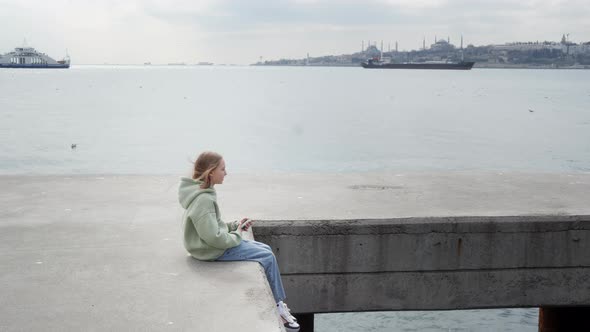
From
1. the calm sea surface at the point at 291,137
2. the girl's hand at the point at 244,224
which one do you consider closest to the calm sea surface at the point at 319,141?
the calm sea surface at the point at 291,137

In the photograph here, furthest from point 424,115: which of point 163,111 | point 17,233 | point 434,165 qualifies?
point 17,233

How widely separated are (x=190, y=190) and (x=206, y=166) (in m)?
0.25

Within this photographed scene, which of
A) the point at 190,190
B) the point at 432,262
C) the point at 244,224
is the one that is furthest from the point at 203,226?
the point at 432,262

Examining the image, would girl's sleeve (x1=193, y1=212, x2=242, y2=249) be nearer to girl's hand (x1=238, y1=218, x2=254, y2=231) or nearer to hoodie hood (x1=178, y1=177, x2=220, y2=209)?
hoodie hood (x1=178, y1=177, x2=220, y2=209)

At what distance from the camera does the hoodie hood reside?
20.5ft

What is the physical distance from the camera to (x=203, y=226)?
617 cm

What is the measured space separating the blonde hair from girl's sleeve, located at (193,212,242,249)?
283 mm

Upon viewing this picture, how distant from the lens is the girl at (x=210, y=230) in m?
6.18

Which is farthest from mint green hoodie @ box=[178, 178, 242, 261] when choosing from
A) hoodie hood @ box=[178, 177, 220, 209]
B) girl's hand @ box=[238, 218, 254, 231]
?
girl's hand @ box=[238, 218, 254, 231]

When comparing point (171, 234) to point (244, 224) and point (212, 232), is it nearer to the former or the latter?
point (244, 224)

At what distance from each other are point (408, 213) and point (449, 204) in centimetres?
82

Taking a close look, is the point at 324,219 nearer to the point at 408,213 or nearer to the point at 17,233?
the point at 408,213

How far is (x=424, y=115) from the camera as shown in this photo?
2675 inches

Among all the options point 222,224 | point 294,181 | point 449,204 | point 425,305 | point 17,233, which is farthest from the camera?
point 294,181
